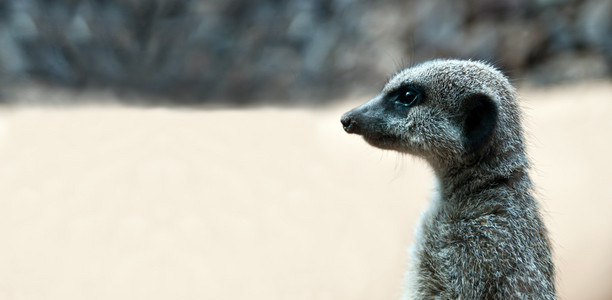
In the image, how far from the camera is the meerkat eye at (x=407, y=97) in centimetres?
136

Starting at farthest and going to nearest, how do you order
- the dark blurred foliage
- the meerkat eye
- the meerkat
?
1. the dark blurred foliage
2. the meerkat eye
3. the meerkat

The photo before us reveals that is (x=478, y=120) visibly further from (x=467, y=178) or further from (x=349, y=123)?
(x=349, y=123)

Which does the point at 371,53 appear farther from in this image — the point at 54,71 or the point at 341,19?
the point at 54,71

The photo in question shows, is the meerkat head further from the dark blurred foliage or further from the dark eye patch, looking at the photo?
the dark blurred foliage

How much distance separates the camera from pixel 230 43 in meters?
7.27

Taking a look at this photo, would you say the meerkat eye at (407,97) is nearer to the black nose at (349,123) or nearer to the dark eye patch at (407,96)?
the dark eye patch at (407,96)

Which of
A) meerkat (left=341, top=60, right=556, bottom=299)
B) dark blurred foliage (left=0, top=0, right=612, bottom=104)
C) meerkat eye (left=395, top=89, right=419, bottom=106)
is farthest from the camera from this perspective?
dark blurred foliage (left=0, top=0, right=612, bottom=104)

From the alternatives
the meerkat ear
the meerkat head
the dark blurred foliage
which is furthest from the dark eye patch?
the dark blurred foliage

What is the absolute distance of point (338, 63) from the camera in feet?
21.9

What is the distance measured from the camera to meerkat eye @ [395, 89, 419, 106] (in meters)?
1.36

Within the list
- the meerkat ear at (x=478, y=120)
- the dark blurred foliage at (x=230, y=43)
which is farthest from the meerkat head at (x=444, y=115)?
the dark blurred foliage at (x=230, y=43)

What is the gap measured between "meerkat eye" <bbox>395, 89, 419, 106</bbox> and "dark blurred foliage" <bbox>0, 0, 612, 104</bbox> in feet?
13.5

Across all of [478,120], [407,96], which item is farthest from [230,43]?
[478,120]

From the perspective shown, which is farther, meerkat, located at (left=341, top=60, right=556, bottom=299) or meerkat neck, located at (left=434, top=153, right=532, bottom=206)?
meerkat neck, located at (left=434, top=153, right=532, bottom=206)
